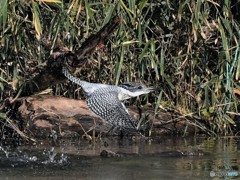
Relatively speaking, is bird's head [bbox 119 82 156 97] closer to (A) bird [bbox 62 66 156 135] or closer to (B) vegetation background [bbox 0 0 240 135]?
(A) bird [bbox 62 66 156 135]

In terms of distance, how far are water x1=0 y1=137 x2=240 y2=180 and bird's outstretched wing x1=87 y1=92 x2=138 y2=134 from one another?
12.5 inches

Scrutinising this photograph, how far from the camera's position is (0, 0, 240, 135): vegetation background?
6797 mm

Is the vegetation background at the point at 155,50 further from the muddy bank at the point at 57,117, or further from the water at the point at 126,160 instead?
the water at the point at 126,160

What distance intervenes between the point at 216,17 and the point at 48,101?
206 centimetres

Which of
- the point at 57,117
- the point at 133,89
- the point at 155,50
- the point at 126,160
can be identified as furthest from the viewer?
the point at 155,50

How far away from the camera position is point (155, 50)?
24.0 feet

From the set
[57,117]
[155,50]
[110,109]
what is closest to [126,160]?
[110,109]

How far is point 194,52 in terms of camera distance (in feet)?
24.3

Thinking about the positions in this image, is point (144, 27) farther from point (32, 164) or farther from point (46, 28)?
point (32, 164)

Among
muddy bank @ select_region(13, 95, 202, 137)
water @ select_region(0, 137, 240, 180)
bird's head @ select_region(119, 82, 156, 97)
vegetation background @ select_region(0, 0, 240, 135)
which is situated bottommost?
water @ select_region(0, 137, 240, 180)

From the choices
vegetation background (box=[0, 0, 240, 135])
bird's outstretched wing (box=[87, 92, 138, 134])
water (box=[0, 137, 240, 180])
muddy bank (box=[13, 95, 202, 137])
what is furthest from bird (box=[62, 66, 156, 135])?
vegetation background (box=[0, 0, 240, 135])

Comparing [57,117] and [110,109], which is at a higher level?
[110,109]

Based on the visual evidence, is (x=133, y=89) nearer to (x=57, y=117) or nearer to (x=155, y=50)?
(x=57, y=117)

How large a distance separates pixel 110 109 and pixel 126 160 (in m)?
0.44
